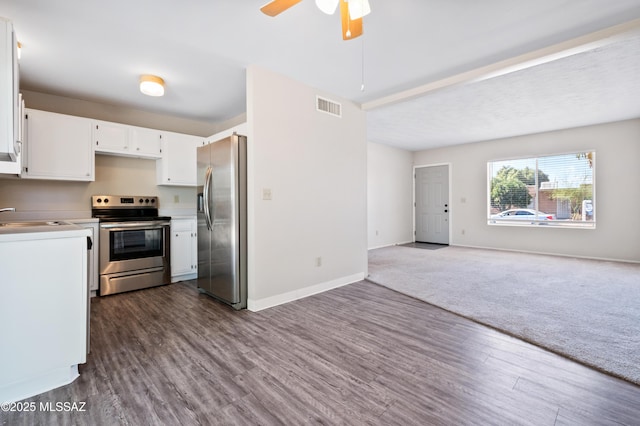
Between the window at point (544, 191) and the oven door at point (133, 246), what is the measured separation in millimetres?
6957

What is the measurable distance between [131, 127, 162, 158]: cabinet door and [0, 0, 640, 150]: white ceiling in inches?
16.0

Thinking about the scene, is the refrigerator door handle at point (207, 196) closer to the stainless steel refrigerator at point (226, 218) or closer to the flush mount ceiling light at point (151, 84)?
the stainless steel refrigerator at point (226, 218)

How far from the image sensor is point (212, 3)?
2.09m

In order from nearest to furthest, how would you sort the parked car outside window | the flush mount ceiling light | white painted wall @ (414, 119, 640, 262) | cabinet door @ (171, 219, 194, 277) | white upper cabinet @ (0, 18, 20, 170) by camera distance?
white upper cabinet @ (0, 18, 20, 170) → the flush mount ceiling light → cabinet door @ (171, 219, 194, 277) → white painted wall @ (414, 119, 640, 262) → the parked car outside window

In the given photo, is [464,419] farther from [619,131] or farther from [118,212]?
[619,131]

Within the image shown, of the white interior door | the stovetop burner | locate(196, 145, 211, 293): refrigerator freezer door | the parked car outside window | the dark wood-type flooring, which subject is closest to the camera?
the dark wood-type flooring

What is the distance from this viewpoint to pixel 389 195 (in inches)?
298

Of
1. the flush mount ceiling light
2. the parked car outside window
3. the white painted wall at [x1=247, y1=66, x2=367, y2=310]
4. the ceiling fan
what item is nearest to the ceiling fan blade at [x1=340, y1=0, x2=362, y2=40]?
the ceiling fan

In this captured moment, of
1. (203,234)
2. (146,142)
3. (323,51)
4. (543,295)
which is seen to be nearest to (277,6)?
(323,51)

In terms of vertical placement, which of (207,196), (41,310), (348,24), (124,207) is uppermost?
(348,24)

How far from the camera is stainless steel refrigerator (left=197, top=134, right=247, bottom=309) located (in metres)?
3.06

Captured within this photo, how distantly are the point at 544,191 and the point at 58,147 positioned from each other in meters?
8.47

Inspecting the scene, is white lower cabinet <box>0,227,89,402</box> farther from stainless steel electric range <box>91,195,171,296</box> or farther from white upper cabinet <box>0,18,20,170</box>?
stainless steel electric range <box>91,195,171,296</box>

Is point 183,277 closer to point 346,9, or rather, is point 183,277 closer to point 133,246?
point 133,246
